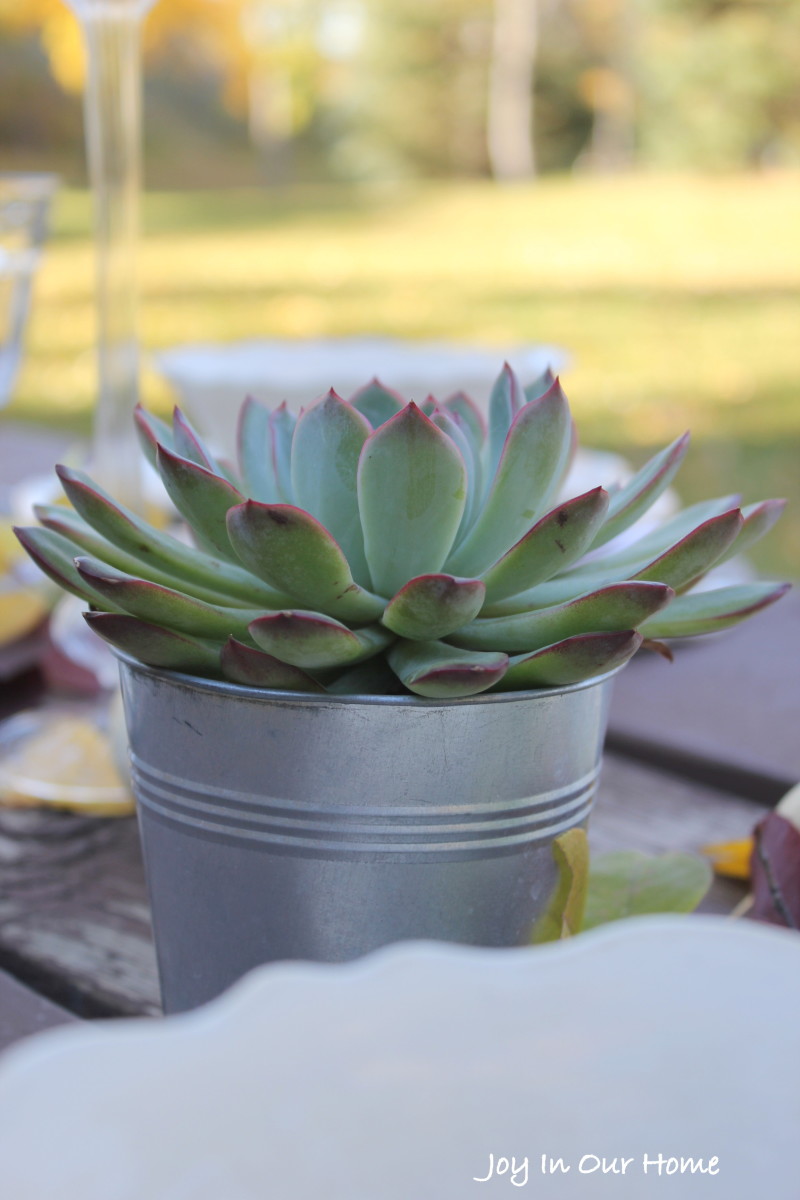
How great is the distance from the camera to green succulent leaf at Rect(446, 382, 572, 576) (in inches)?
15.1

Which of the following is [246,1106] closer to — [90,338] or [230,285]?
[90,338]

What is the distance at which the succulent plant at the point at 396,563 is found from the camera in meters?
0.34

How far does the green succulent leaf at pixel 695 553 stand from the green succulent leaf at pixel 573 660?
0.03m

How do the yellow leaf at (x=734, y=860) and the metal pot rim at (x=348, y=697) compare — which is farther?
the yellow leaf at (x=734, y=860)

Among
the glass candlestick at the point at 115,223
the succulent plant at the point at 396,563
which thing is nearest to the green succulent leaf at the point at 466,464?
the succulent plant at the point at 396,563

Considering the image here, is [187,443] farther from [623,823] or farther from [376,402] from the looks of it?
[623,823]

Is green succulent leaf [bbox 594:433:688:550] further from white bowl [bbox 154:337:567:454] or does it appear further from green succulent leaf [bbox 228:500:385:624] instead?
white bowl [bbox 154:337:567:454]

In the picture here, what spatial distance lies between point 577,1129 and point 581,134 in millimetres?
12720

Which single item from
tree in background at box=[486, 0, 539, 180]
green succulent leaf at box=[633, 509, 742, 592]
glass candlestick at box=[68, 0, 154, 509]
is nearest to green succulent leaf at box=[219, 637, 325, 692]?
green succulent leaf at box=[633, 509, 742, 592]

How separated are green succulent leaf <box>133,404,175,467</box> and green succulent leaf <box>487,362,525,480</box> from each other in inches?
4.2

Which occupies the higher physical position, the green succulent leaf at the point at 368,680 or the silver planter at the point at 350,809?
the green succulent leaf at the point at 368,680

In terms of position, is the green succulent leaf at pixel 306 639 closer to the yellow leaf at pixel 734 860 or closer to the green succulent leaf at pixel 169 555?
the green succulent leaf at pixel 169 555

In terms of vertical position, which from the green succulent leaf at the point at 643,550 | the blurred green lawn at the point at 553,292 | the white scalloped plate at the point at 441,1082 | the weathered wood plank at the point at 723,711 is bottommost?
the blurred green lawn at the point at 553,292

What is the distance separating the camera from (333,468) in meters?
0.39
